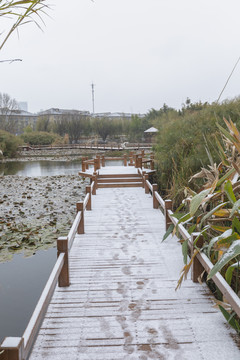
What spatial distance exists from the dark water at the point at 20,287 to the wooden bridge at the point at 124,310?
91 cm

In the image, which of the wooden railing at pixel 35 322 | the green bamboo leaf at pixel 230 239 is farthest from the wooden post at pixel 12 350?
the green bamboo leaf at pixel 230 239

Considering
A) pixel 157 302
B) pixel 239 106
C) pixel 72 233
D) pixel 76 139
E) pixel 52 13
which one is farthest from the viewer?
pixel 76 139

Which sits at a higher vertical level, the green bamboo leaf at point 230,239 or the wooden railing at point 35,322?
the green bamboo leaf at point 230,239

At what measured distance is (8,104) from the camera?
45.9m

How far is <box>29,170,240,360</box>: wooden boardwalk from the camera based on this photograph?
6.83ft

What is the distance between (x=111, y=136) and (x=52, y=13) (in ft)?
143

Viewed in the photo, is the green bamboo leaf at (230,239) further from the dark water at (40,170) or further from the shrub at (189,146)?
the dark water at (40,170)

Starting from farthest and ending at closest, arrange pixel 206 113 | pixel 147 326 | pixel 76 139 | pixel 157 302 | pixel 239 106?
pixel 76 139 → pixel 206 113 → pixel 239 106 → pixel 157 302 → pixel 147 326

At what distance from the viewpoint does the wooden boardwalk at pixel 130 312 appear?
2.08 meters

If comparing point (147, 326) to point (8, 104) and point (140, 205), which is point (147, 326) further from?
point (8, 104)

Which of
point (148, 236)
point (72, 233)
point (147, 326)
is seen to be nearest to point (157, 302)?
point (147, 326)

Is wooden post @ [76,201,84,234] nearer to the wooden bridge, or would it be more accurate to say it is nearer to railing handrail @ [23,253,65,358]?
the wooden bridge

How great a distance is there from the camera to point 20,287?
15.0 feet

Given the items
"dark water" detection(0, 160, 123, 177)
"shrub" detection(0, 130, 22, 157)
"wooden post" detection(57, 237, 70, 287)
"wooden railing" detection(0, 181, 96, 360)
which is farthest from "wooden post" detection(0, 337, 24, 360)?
"shrub" detection(0, 130, 22, 157)
